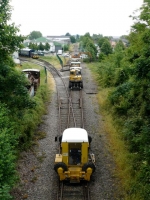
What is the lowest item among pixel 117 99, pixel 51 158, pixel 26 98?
pixel 51 158

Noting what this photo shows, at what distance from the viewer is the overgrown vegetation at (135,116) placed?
10.7 metres

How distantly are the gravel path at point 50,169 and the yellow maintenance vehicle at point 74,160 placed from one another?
776 millimetres

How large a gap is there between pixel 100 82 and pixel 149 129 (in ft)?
63.7

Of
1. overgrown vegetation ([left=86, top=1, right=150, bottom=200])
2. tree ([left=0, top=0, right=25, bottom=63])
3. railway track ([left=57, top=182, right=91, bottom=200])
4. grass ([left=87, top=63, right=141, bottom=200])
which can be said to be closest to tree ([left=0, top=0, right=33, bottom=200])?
tree ([left=0, top=0, right=25, bottom=63])

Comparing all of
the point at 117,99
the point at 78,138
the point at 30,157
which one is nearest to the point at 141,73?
the point at 78,138

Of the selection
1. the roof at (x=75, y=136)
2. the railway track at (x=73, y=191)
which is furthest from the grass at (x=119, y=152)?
the roof at (x=75, y=136)

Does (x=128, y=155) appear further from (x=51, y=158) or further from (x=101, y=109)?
(x=101, y=109)

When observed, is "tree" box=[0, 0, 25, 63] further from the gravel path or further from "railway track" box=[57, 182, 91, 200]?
"railway track" box=[57, 182, 91, 200]

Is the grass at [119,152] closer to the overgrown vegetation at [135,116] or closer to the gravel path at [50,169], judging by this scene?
the overgrown vegetation at [135,116]

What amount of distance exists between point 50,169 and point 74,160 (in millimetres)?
1817

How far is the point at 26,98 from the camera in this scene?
13281mm

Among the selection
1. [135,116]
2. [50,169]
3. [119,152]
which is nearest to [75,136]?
[50,169]

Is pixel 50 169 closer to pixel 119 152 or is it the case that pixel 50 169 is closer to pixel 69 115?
pixel 119 152

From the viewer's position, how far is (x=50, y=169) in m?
12.6
